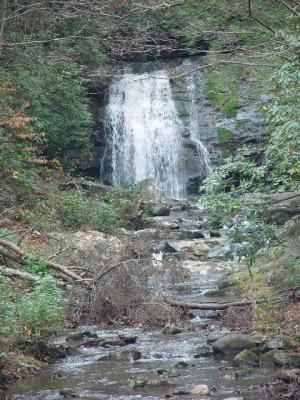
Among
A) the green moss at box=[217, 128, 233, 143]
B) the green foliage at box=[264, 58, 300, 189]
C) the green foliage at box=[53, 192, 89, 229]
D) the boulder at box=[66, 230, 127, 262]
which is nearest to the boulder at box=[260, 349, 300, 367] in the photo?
the green foliage at box=[264, 58, 300, 189]

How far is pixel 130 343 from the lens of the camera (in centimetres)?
1027

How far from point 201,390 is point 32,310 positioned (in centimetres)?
253

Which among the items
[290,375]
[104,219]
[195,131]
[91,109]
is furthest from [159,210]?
[290,375]

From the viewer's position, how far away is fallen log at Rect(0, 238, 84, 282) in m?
11.3

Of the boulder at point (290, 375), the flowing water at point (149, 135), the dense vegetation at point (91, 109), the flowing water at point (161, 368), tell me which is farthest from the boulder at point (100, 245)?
the flowing water at point (149, 135)

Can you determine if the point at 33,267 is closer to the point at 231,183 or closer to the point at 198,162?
the point at 231,183

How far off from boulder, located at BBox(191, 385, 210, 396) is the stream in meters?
0.07

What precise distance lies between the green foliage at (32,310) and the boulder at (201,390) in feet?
7.32

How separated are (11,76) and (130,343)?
1254 centimetres

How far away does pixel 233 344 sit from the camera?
941 centimetres

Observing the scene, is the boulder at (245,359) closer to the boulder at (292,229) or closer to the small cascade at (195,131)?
the boulder at (292,229)

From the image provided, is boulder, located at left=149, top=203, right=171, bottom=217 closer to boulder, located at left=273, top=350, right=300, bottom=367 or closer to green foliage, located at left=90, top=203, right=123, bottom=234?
green foliage, located at left=90, top=203, right=123, bottom=234

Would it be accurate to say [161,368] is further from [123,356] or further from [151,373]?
[123,356]

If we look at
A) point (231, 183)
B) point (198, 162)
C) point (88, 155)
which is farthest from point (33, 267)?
point (198, 162)
